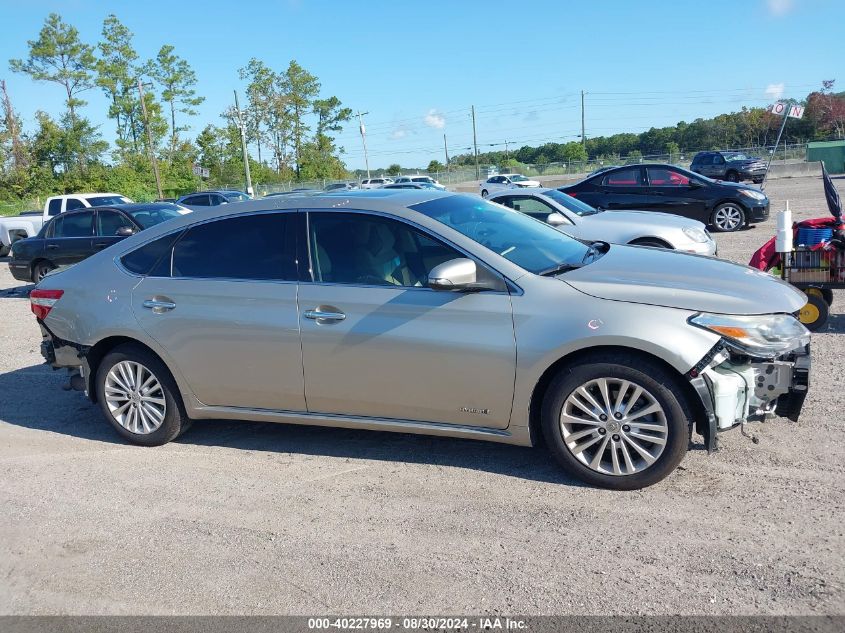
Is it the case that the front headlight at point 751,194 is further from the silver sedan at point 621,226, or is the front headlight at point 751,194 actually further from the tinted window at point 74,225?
the tinted window at point 74,225

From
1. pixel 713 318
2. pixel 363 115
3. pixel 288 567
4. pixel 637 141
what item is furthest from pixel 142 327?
pixel 637 141

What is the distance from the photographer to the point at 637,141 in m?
102

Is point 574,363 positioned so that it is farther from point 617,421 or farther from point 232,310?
point 232,310

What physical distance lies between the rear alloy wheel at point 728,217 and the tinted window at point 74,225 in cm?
1282

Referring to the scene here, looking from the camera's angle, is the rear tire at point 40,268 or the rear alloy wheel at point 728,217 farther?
the rear alloy wheel at point 728,217

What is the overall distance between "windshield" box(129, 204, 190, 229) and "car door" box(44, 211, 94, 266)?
3.26 feet

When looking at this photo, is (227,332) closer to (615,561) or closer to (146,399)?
(146,399)

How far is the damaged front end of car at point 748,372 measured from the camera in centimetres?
411

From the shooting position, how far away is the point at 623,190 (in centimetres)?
1602

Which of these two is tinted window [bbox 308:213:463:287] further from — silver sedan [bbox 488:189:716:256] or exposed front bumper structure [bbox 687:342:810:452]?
silver sedan [bbox 488:189:716:256]

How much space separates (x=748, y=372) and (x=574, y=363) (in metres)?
0.96

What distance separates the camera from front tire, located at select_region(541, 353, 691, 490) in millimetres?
4152

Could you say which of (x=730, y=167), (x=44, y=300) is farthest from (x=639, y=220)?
(x=730, y=167)

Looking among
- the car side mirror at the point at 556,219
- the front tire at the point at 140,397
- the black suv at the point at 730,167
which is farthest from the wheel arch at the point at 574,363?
the black suv at the point at 730,167
